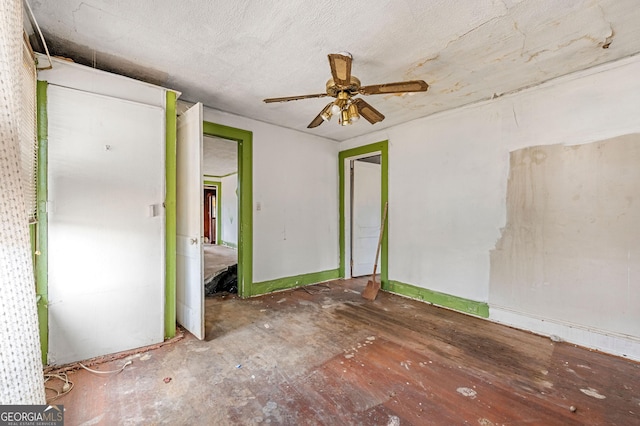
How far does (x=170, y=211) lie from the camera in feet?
8.18

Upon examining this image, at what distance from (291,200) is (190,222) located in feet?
6.09

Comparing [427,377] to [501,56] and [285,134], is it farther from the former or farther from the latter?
[285,134]

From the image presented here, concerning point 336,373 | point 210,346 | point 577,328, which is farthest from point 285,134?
point 577,328

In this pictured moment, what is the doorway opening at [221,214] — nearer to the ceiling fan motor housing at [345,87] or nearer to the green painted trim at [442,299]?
the green painted trim at [442,299]

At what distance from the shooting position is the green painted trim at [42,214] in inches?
76.7

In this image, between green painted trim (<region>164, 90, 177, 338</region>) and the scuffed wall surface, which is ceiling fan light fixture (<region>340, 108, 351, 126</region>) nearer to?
green painted trim (<region>164, 90, 177, 338</region>)

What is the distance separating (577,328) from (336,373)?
7.55ft

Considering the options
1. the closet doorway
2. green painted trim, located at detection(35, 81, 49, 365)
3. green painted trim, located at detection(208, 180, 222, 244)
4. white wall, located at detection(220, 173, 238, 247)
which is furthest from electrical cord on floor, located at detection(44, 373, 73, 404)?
green painted trim, located at detection(208, 180, 222, 244)

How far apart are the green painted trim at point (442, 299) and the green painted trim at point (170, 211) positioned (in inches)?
115

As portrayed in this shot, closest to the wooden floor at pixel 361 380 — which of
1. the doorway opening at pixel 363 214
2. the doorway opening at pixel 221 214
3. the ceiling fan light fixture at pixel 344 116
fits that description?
the doorway opening at pixel 221 214

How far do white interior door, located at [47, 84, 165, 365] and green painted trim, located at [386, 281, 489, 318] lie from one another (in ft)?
9.86

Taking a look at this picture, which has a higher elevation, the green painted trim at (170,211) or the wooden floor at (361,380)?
the green painted trim at (170,211)

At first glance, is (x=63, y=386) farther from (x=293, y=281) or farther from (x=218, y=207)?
(x=218, y=207)

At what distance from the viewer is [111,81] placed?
7.29 ft
